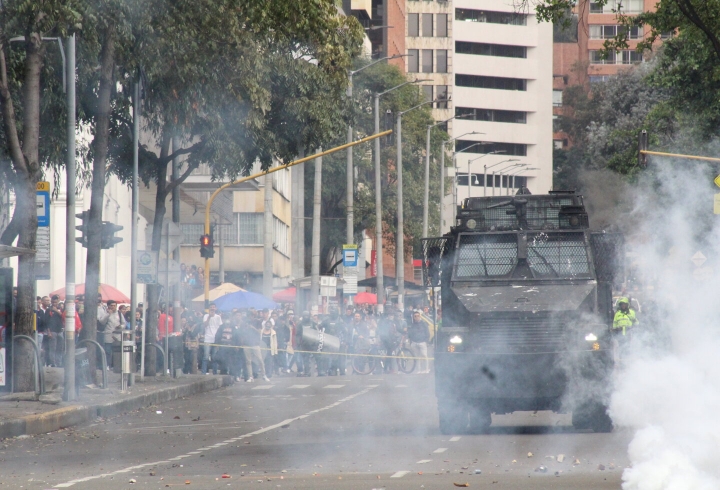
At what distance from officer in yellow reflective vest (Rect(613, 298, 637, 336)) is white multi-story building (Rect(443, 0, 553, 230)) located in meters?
90.7

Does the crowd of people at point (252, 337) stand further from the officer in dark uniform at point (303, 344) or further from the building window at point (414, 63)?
the building window at point (414, 63)

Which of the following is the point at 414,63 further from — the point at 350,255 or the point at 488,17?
the point at 350,255

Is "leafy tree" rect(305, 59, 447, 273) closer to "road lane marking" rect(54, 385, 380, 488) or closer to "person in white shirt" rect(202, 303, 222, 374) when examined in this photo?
"person in white shirt" rect(202, 303, 222, 374)

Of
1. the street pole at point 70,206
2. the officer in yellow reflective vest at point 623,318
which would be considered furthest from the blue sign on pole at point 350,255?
the officer in yellow reflective vest at point 623,318

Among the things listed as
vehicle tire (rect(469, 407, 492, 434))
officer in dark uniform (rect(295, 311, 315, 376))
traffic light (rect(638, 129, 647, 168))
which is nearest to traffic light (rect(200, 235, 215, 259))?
officer in dark uniform (rect(295, 311, 315, 376))

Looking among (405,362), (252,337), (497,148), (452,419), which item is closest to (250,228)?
(405,362)

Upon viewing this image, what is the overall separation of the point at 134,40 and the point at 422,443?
10.4 metres

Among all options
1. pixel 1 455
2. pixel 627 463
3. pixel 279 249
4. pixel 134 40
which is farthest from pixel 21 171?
pixel 279 249

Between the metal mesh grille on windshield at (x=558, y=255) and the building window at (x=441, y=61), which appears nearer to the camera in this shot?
the metal mesh grille on windshield at (x=558, y=255)

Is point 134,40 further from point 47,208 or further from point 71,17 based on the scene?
point 71,17

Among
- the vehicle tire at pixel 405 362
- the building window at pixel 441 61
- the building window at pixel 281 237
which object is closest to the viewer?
the vehicle tire at pixel 405 362

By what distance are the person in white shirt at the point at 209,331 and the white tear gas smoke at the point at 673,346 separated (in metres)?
18.6

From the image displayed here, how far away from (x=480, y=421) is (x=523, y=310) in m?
1.75

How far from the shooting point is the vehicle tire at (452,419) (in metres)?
16.2
